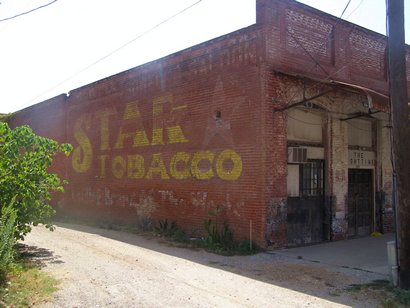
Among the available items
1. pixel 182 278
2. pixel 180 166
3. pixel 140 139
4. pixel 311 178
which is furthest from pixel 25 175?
pixel 311 178

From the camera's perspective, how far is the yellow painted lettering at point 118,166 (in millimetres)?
16953

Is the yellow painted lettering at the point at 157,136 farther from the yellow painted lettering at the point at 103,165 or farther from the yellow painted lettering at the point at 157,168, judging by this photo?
the yellow painted lettering at the point at 103,165

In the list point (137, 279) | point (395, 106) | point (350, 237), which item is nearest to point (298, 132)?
point (350, 237)

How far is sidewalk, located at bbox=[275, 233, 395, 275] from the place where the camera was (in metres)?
9.61

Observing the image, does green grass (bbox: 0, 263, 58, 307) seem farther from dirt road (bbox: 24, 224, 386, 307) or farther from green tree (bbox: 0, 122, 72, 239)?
green tree (bbox: 0, 122, 72, 239)

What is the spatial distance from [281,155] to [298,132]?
121 cm

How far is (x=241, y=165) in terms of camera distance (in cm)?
1180

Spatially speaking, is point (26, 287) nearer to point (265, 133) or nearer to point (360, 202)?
point (265, 133)

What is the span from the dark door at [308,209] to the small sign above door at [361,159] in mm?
1588

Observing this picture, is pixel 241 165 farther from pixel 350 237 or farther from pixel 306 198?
pixel 350 237

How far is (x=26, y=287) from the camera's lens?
7.11m

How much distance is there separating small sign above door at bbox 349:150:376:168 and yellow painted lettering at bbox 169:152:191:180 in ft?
17.4

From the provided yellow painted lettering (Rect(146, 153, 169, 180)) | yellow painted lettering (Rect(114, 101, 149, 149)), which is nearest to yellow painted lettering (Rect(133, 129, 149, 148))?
yellow painted lettering (Rect(114, 101, 149, 149))

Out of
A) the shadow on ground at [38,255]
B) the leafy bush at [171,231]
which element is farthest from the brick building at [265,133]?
the shadow on ground at [38,255]
